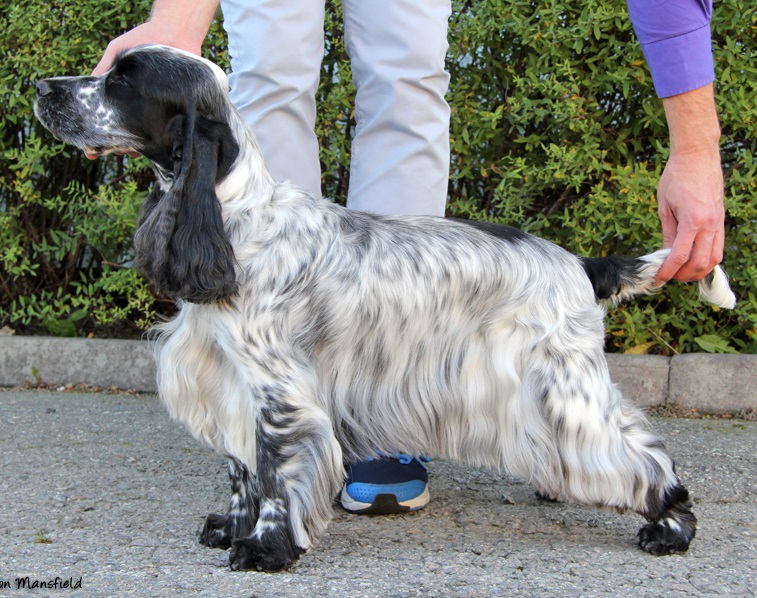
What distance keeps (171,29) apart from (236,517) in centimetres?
140

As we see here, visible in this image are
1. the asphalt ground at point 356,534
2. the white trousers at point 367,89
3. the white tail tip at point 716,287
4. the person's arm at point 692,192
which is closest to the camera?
the asphalt ground at point 356,534

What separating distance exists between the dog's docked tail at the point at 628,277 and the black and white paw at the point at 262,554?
44.7 inches

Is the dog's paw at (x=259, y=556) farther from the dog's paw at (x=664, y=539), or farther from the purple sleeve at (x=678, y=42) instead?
the purple sleeve at (x=678, y=42)

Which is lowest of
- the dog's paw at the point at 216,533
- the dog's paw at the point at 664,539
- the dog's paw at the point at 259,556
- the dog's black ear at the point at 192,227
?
the dog's paw at the point at 216,533

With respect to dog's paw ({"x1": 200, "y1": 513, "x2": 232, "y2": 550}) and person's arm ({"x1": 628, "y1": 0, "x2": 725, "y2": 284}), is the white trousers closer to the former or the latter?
person's arm ({"x1": 628, "y1": 0, "x2": 725, "y2": 284})

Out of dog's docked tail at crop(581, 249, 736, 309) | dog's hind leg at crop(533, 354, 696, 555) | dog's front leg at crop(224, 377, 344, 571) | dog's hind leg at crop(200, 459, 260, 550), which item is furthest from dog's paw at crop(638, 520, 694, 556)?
dog's hind leg at crop(200, 459, 260, 550)

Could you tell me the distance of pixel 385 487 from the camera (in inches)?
115

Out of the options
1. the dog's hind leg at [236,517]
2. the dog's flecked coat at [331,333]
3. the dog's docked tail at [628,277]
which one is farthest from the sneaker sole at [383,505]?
the dog's docked tail at [628,277]

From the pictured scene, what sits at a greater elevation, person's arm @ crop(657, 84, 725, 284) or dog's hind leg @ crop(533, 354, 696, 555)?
person's arm @ crop(657, 84, 725, 284)

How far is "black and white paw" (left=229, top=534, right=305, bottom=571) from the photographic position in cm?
240

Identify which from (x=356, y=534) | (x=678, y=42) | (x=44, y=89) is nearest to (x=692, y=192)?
(x=678, y=42)

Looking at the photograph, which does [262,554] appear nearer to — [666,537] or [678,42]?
[666,537]

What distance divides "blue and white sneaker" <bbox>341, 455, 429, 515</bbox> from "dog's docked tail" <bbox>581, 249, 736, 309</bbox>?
79 centimetres

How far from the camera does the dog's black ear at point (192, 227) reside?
2.38 metres
